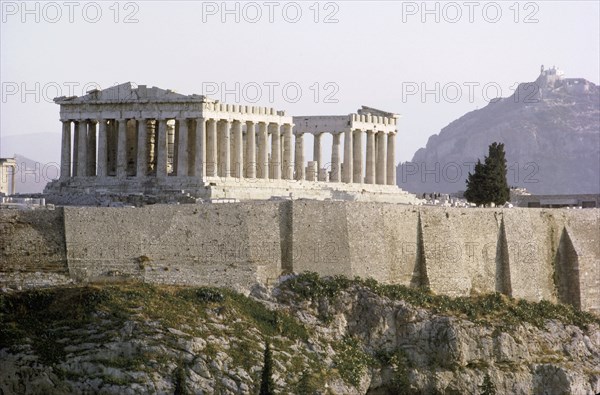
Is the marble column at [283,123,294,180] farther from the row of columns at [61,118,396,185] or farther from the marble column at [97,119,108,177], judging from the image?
the marble column at [97,119,108,177]

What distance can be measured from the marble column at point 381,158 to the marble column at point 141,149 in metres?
16.6

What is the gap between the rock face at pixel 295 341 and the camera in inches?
2218

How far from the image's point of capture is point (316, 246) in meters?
67.7

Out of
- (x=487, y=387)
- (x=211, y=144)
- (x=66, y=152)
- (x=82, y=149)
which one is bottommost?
(x=487, y=387)

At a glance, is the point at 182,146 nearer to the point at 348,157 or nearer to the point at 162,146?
the point at 162,146

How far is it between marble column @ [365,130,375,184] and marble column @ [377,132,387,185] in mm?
582

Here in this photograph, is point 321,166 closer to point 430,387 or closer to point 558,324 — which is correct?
point 558,324

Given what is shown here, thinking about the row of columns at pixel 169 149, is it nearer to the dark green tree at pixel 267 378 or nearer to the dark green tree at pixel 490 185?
the dark green tree at pixel 490 185

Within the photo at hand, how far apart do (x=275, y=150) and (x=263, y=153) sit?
2.93 m

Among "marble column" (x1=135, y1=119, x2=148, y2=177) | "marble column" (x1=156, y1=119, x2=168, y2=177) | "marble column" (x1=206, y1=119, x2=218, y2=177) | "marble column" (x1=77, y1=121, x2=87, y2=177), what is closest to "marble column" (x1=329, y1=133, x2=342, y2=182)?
"marble column" (x1=206, y1=119, x2=218, y2=177)

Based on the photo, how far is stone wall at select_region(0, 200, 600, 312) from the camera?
61750 millimetres

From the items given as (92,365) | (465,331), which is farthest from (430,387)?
(92,365)

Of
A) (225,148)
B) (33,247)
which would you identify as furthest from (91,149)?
(33,247)

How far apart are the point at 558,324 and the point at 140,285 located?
21.0 m
